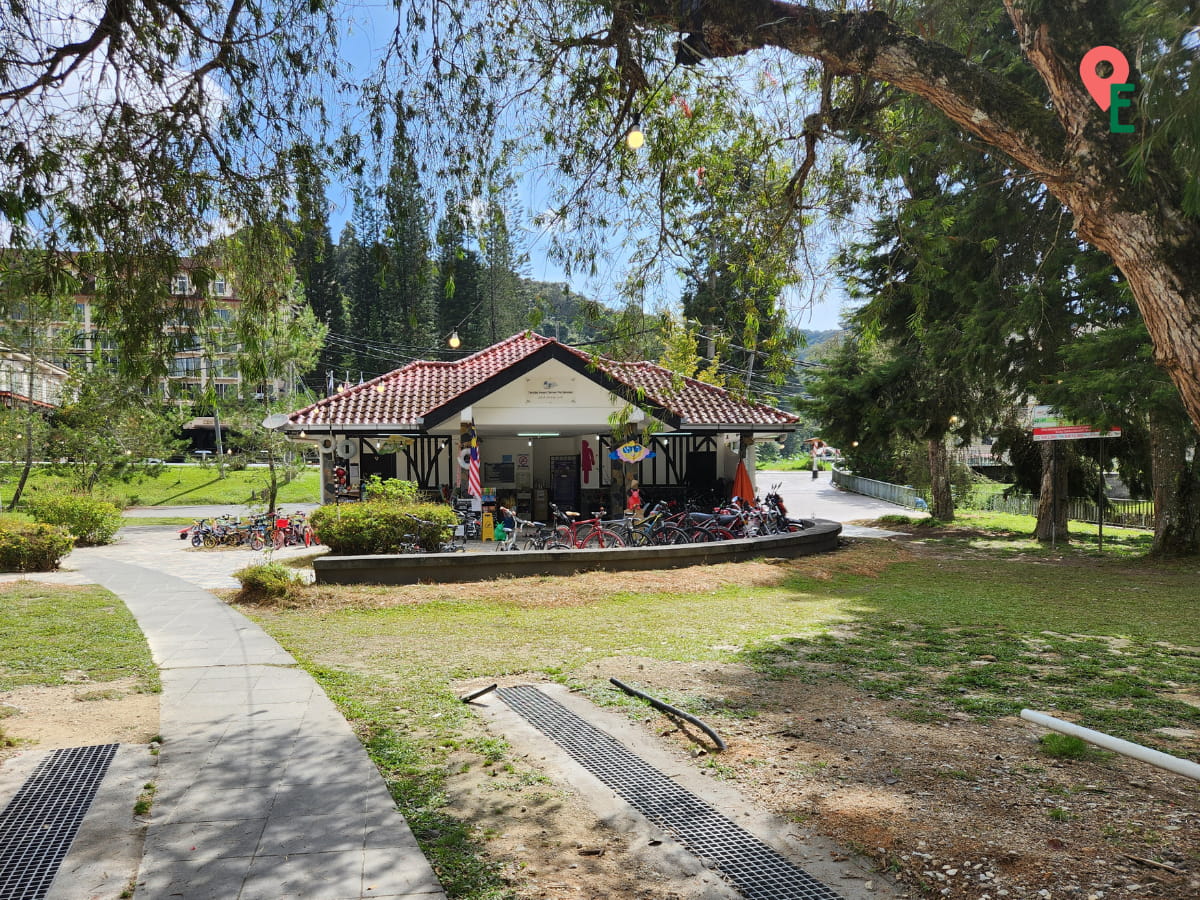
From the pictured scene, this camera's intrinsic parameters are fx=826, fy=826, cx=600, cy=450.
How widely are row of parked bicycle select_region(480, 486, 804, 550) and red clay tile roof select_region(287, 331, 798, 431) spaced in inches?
96.6

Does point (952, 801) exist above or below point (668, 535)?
below

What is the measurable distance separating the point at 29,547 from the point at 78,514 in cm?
556

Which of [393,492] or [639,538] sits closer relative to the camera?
[393,492]

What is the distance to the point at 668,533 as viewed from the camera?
1588 cm

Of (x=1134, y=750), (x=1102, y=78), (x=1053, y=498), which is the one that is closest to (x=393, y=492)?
(x=1102, y=78)

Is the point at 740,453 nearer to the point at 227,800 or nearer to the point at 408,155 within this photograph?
the point at 408,155

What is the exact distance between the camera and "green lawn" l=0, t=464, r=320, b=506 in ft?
108

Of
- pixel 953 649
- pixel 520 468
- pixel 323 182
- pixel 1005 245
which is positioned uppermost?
pixel 1005 245

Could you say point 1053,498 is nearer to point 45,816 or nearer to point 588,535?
point 588,535

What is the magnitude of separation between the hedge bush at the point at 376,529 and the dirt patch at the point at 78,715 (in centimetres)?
630

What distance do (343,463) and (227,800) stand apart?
1598 cm

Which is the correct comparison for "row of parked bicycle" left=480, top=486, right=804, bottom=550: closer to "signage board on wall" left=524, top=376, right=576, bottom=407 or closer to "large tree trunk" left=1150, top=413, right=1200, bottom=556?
"signage board on wall" left=524, top=376, right=576, bottom=407

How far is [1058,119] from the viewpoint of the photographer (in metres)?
4.94

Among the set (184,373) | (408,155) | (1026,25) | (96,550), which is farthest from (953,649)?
(96,550)
